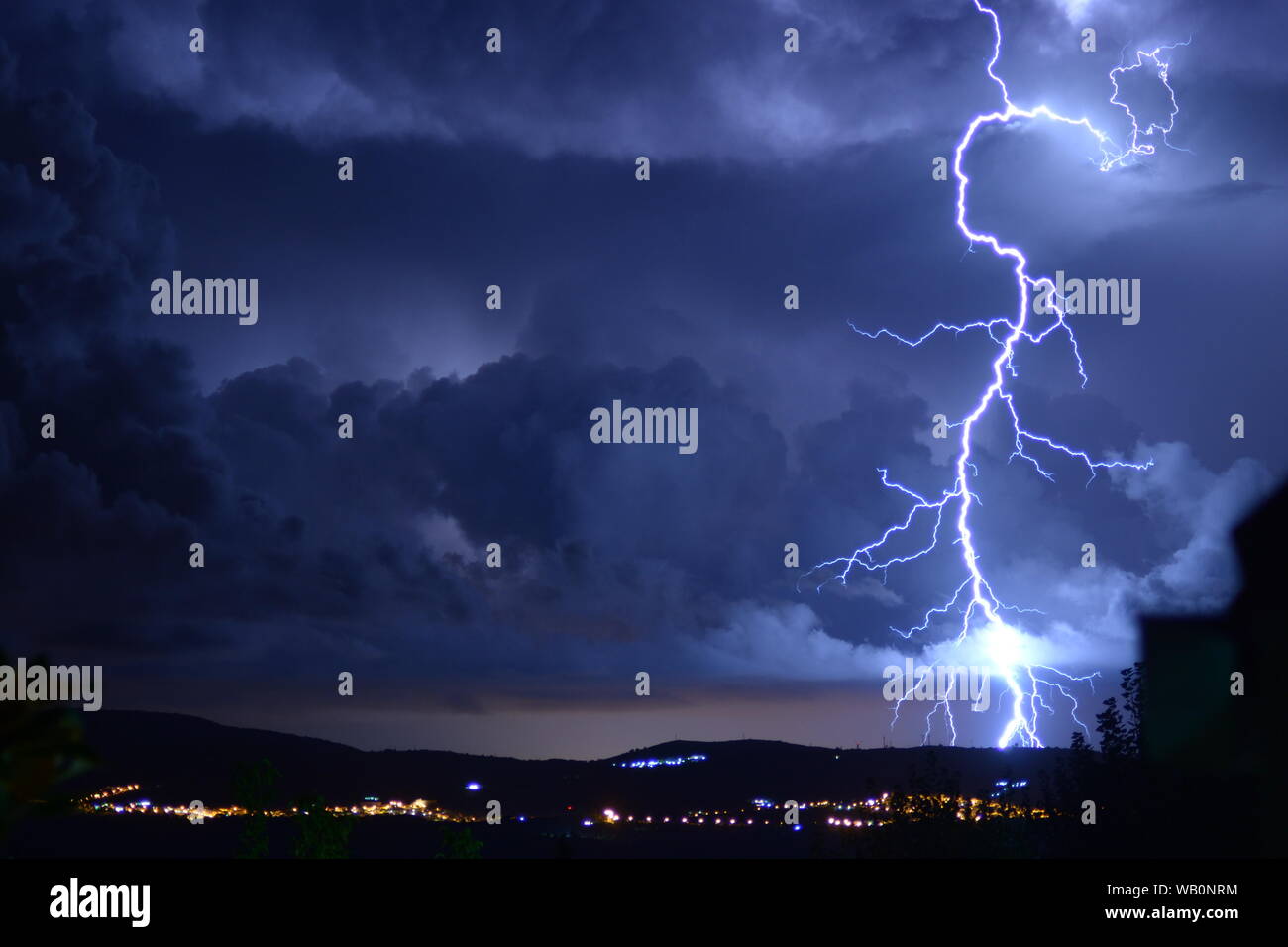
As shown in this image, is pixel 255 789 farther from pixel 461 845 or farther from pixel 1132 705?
pixel 1132 705

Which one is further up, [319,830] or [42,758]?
[42,758]

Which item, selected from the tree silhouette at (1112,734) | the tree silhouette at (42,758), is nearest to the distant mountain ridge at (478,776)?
the tree silhouette at (1112,734)

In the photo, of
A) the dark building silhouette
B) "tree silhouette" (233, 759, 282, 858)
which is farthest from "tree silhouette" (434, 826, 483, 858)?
the dark building silhouette

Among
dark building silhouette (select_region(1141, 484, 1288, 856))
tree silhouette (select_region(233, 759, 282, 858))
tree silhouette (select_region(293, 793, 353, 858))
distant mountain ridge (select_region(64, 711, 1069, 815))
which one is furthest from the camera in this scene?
distant mountain ridge (select_region(64, 711, 1069, 815))

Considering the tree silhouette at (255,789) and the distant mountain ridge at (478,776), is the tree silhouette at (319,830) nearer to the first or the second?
the tree silhouette at (255,789)

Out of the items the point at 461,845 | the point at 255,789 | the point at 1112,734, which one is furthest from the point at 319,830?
the point at 1112,734

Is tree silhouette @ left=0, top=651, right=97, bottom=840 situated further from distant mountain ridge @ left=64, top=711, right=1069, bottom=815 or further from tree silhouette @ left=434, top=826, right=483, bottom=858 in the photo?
distant mountain ridge @ left=64, top=711, right=1069, bottom=815

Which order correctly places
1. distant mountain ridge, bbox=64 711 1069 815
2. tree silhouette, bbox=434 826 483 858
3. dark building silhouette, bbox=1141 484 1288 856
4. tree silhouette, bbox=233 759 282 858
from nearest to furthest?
tree silhouette, bbox=434 826 483 858, tree silhouette, bbox=233 759 282 858, dark building silhouette, bbox=1141 484 1288 856, distant mountain ridge, bbox=64 711 1069 815

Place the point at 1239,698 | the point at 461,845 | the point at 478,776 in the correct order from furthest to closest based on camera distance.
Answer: the point at 478,776
the point at 1239,698
the point at 461,845

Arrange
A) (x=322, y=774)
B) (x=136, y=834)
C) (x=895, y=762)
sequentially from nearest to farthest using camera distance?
(x=895, y=762) → (x=322, y=774) → (x=136, y=834)
